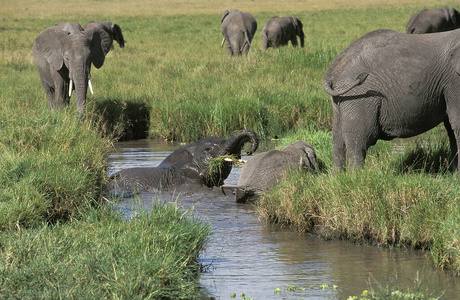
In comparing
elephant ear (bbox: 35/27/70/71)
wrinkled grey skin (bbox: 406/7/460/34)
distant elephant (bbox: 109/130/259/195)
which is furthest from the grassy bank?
wrinkled grey skin (bbox: 406/7/460/34)

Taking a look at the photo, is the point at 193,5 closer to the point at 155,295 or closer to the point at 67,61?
the point at 67,61

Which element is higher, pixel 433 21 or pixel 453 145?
pixel 433 21

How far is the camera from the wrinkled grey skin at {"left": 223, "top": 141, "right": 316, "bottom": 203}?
24.8 ft

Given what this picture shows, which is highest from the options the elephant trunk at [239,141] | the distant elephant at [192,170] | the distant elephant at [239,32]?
the distant elephant at [239,32]

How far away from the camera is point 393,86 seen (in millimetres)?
6426

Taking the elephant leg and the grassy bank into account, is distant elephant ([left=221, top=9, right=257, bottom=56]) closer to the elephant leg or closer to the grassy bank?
the elephant leg

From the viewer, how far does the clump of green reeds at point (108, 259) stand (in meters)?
4.25

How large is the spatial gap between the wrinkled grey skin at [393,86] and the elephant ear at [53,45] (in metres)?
6.62

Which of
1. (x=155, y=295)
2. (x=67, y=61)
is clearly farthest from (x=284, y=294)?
(x=67, y=61)

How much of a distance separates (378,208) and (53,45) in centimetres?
810

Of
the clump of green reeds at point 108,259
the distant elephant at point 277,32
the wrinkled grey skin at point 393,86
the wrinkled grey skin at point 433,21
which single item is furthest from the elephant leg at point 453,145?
the distant elephant at point 277,32

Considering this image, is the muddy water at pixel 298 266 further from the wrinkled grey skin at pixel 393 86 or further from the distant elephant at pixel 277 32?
the distant elephant at pixel 277 32

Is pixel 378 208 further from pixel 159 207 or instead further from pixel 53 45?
pixel 53 45

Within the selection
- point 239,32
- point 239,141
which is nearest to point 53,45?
point 239,141
